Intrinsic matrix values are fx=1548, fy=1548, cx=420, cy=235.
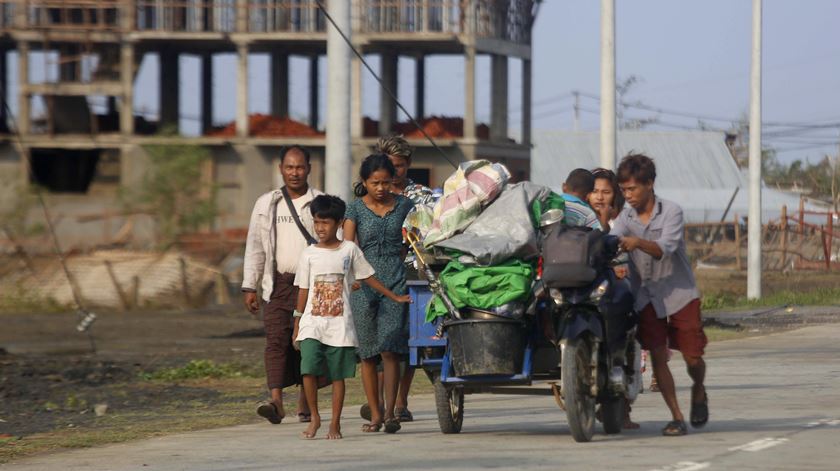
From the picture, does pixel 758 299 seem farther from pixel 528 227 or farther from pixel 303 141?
pixel 528 227

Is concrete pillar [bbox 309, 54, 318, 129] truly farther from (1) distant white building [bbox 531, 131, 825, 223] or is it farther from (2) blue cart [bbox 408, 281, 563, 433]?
(2) blue cart [bbox 408, 281, 563, 433]

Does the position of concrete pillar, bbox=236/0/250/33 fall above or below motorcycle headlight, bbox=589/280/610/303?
above

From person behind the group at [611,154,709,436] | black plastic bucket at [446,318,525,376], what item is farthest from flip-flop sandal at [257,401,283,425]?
person behind the group at [611,154,709,436]

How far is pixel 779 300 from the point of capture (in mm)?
28875

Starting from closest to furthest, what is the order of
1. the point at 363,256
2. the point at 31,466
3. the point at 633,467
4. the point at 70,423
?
1. the point at 633,467
2. the point at 31,466
3. the point at 363,256
4. the point at 70,423

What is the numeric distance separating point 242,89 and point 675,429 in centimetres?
3394

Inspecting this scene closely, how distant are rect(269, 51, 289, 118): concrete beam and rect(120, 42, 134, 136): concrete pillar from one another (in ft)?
13.5

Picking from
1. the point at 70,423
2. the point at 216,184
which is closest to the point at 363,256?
the point at 70,423

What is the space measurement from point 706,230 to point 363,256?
44.9 metres

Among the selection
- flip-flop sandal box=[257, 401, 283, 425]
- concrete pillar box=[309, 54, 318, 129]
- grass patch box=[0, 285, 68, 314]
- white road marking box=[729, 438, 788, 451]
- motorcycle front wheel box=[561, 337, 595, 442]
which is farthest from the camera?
concrete pillar box=[309, 54, 318, 129]

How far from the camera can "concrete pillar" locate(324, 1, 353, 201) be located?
1378 centimetres

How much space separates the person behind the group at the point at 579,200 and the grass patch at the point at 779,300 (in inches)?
717

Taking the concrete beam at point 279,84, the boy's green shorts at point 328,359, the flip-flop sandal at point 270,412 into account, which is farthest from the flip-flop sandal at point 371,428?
the concrete beam at point 279,84

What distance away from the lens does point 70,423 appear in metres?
12.1
